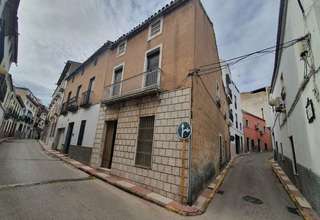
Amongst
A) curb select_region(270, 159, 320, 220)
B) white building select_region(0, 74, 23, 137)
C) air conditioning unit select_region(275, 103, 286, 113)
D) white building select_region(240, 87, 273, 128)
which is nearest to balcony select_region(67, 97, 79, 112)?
white building select_region(0, 74, 23, 137)

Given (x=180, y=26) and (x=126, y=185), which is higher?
(x=180, y=26)

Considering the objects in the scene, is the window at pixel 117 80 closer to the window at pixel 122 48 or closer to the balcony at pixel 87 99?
the window at pixel 122 48

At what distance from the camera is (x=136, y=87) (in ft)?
25.8

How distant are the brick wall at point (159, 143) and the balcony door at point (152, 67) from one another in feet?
2.77

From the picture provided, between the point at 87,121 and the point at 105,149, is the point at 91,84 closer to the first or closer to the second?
the point at 87,121

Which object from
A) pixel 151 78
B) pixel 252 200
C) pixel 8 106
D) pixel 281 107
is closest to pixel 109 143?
pixel 151 78

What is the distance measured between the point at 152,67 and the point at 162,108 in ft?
8.36

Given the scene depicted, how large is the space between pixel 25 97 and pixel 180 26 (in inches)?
1817

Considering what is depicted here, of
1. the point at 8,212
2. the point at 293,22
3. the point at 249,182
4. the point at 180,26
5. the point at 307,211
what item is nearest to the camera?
the point at 8,212

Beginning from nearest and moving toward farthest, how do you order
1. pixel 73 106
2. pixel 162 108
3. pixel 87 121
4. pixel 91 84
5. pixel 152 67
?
pixel 162 108, pixel 152 67, pixel 87 121, pixel 91 84, pixel 73 106

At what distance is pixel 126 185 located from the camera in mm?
6223

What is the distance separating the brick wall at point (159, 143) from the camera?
5.46 meters

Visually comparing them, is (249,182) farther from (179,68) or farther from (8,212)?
(8,212)

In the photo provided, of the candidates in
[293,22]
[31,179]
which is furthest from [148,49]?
[31,179]
